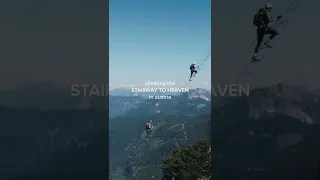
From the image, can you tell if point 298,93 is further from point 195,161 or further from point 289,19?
point 195,161

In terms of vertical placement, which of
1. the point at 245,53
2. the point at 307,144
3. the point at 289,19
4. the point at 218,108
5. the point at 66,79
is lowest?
the point at 307,144

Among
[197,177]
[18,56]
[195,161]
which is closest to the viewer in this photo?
[18,56]

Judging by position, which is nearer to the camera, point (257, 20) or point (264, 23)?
point (257, 20)

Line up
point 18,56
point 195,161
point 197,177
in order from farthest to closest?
point 195,161
point 197,177
point 18,56

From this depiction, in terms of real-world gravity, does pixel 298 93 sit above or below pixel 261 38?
below

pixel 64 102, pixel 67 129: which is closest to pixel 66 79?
pixel 64 102

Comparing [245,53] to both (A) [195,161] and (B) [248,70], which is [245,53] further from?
(A) [195,161]

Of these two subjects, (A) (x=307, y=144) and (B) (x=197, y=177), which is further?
(B) (x=197, y=177)
